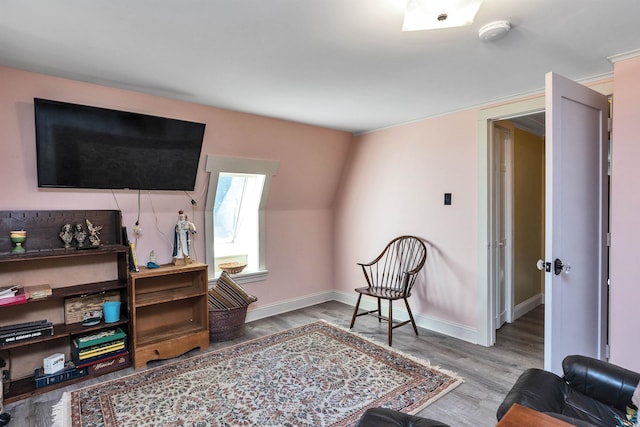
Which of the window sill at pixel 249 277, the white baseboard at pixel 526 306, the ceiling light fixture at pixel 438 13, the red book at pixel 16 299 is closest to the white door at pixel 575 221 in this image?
the ceiling light fixture at pixel 438 13

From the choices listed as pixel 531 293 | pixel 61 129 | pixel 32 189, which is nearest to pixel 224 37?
pixel 61 129

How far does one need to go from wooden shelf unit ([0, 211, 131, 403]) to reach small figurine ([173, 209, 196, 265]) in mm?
457

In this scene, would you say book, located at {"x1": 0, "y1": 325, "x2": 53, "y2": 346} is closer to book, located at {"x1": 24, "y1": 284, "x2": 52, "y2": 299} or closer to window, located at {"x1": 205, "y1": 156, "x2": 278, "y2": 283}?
book, located at {"x1": 24, "y1": 284, "x2": 52, "y2": 299}

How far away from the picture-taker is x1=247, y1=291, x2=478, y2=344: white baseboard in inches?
128

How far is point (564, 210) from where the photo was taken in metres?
2.00

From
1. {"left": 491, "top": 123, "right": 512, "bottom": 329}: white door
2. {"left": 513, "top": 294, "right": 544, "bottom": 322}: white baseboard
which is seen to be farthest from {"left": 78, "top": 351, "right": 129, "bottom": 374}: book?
{"left": 513, "top": 294, "right": 544, "bottom": 322}: white baseboard

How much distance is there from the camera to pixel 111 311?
2.64 metres

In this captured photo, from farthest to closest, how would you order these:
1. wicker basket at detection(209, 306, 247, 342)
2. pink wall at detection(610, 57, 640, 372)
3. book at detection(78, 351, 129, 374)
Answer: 1. wicker basket at detection(209, 306, 247, 342)
2. book at detection(78, 351, 129, 374)
3. pink wall at detection(610, 57, 640, 372)

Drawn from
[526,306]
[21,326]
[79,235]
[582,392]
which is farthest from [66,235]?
[526,306]

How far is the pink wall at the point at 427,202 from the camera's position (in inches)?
126

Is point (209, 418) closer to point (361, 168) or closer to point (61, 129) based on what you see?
point (61, 129)

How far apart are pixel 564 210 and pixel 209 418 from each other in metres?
2.42

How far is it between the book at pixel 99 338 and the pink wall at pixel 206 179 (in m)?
0.64

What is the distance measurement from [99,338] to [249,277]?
5.04 feet
